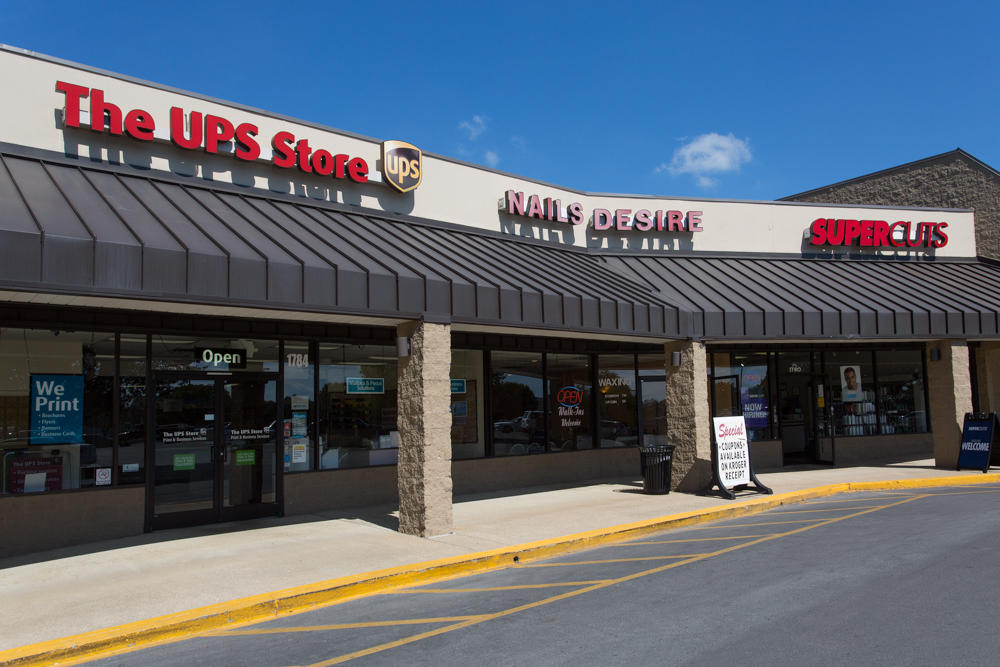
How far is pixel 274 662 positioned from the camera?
19.6 feet

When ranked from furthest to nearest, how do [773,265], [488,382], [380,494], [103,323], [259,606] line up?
[773,265]
[488,382]
[380,494]
[103,323]
[259,606]

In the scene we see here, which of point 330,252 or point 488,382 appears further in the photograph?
point 488,382

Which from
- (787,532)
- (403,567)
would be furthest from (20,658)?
(787,532)

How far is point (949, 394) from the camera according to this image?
17.2 m

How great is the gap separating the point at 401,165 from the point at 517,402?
18.3 feet

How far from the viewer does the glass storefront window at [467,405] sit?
1546 cm

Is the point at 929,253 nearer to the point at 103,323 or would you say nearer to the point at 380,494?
the point at 380,494

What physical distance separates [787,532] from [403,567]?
542cm

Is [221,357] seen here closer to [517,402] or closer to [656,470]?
[517,402]

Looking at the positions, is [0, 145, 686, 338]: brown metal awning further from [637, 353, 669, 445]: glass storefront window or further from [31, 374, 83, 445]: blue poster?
[637, 353, 669, 445]: glass storefront window

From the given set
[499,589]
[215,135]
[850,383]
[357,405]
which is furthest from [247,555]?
[850,383]

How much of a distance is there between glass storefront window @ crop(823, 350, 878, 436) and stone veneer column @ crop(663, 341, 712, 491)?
6.66 metres

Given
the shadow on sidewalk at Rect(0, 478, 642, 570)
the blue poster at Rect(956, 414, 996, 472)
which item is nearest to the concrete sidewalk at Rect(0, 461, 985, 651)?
the shadow on sidewalk at Rect(0, 478, 642, 570)

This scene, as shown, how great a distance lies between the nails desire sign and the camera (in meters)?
16.3
